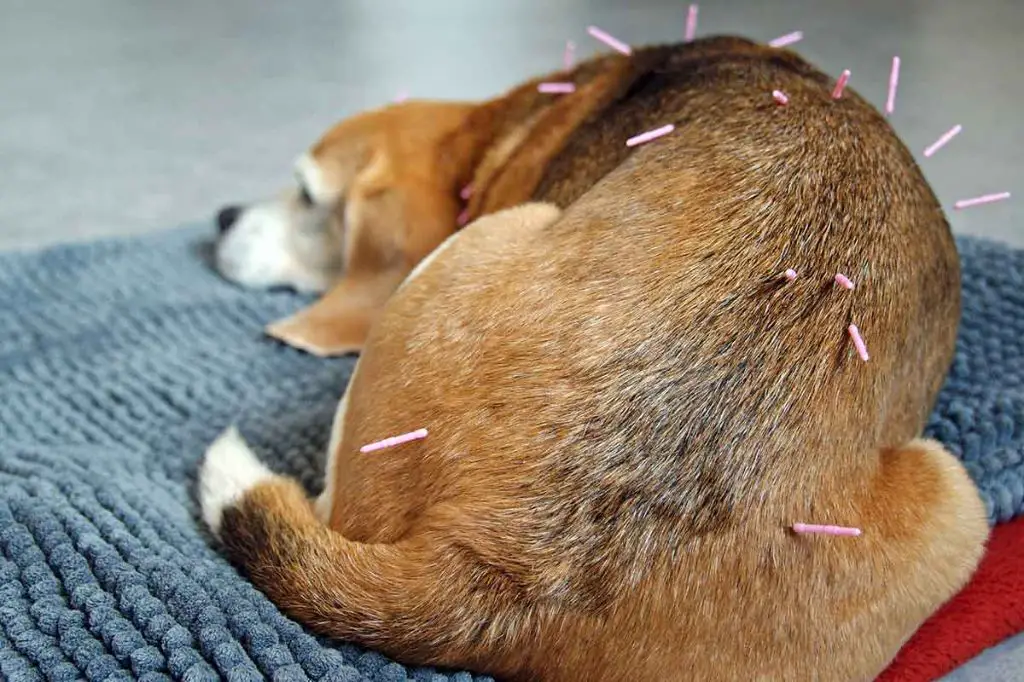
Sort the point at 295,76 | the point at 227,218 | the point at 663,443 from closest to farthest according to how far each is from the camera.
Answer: the point at 663,443
the point at 227,218
the point at 295,76

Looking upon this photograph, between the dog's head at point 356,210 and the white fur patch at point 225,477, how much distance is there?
2.76 feet

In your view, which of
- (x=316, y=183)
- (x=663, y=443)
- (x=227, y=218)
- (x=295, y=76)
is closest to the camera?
(x=663, y=443)

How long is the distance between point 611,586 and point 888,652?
49cm

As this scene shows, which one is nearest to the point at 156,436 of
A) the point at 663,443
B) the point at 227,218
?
the point at 227,218

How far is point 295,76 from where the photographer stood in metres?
5.54

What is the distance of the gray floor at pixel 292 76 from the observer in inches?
159

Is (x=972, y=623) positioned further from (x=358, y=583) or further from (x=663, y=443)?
(x=358, y=583)

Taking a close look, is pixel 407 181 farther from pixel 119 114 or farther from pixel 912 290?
pixel 119 114

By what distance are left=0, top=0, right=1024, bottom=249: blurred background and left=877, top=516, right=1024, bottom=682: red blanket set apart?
1876 mm

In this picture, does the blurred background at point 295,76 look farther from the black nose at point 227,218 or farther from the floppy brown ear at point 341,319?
the floppy brown ear at point 341,319

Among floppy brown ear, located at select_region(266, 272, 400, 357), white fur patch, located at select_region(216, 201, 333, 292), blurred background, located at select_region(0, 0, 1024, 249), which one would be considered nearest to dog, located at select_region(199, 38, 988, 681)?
floppy brown ear, located at select_region(266, 272, 400, 357)

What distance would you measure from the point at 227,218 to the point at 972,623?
2.38m

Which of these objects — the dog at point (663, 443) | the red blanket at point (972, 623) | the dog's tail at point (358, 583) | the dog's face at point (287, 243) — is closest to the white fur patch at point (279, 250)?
the dog's face at point (287, 243)

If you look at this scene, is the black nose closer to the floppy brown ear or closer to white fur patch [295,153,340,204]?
white fur patch [295,153,340,204]
